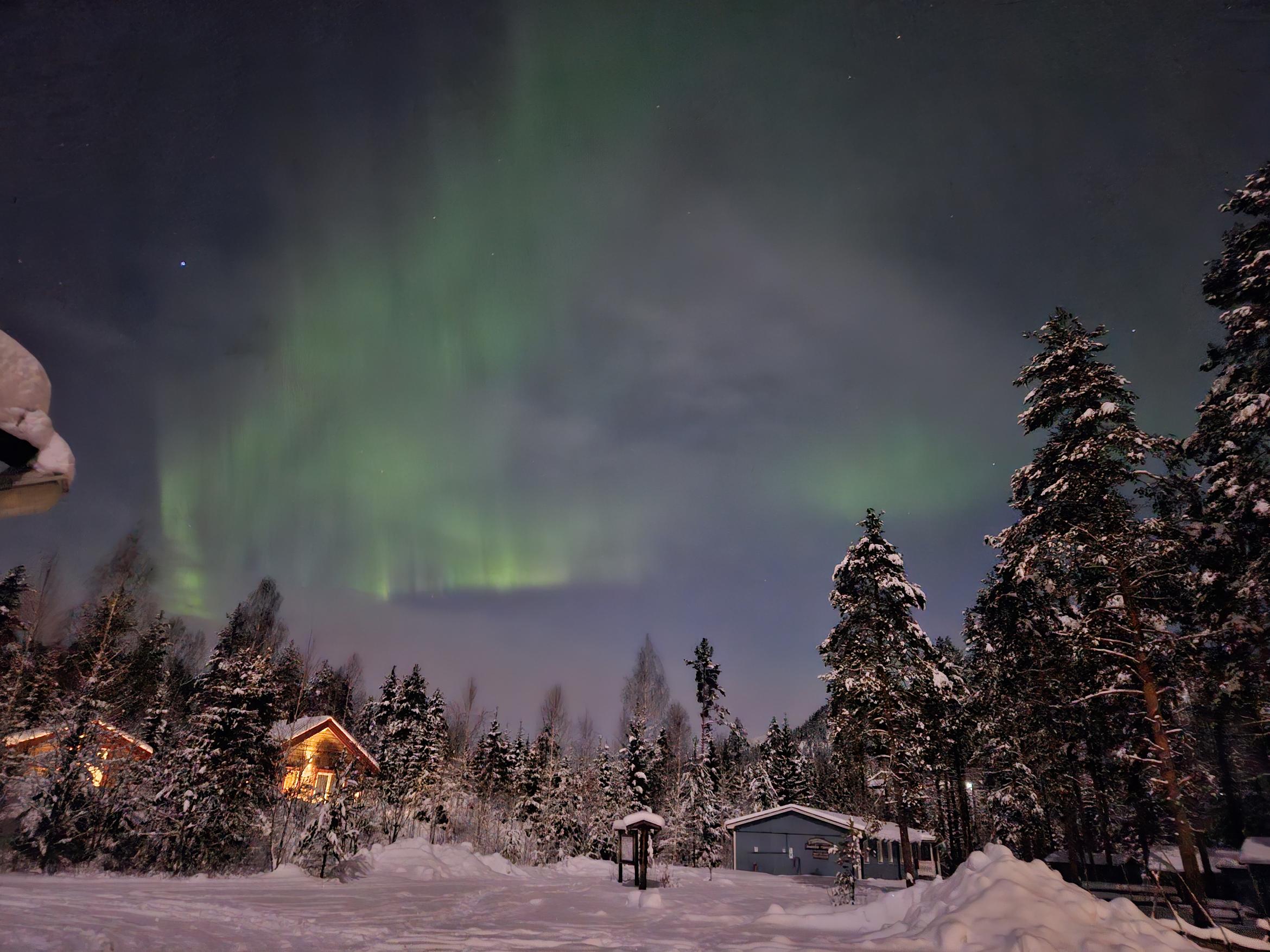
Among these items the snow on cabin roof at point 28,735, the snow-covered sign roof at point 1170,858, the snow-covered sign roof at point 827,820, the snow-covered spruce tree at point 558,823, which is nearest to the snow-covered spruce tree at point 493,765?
the snow-covered spruce tree at point 558,823

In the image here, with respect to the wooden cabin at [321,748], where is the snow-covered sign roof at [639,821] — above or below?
below

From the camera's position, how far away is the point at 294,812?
107 ft

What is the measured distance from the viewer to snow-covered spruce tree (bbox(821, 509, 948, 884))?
85.6ft

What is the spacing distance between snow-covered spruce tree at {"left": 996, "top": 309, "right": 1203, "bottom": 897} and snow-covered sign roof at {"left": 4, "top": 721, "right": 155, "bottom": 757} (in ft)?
107

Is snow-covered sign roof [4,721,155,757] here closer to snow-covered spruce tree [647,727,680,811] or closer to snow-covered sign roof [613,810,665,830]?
snow-covered sign roof [613,810,665,830]

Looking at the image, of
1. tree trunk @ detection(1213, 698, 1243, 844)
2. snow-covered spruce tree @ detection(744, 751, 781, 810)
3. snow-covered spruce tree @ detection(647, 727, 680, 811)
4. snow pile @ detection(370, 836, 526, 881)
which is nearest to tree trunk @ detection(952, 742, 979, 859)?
tree trunk @ detection(1213, 698, 1243, 844)

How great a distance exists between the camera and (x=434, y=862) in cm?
3108

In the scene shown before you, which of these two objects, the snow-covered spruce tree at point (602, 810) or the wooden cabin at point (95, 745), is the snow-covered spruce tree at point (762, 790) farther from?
the wooden cabin at point (95, 745)

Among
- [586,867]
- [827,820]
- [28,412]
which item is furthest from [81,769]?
[827,820]

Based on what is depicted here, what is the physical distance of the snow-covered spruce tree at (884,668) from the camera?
26.1m

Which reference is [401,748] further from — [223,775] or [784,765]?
[784,765]

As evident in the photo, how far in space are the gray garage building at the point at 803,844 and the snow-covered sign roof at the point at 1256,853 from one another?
75.0ft

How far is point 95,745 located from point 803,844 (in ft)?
151

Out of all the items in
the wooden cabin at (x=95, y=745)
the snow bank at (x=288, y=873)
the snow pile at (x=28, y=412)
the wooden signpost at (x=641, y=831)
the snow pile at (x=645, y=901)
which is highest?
the snow pile at (x=28, y=412)
